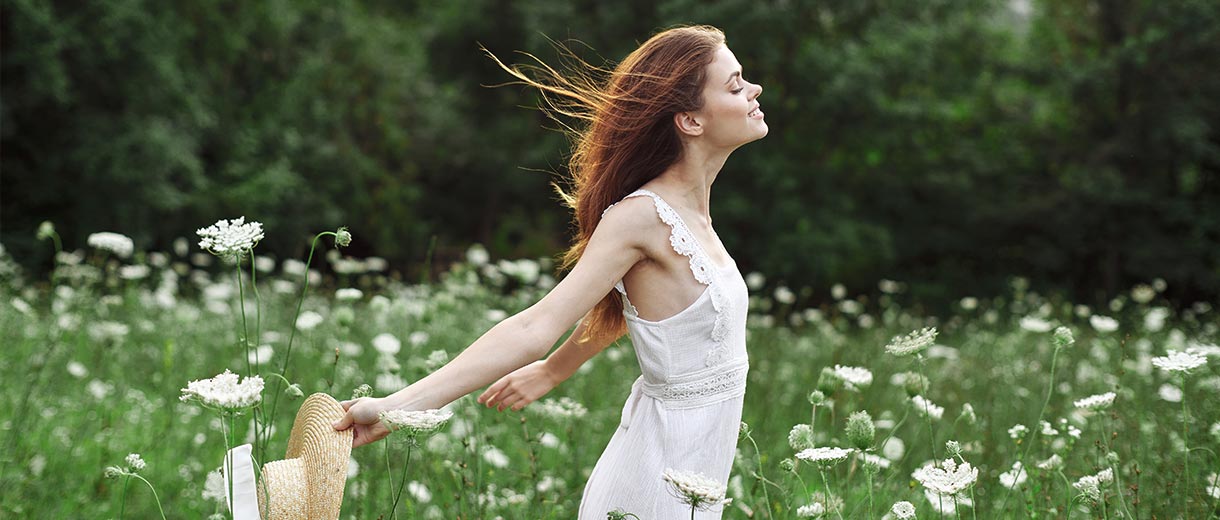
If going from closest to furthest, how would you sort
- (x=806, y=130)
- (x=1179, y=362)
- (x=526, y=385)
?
(x=1179, y=362), (x=526, y=385), (x=806, y=130)

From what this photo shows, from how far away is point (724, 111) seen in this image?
7.21 feet

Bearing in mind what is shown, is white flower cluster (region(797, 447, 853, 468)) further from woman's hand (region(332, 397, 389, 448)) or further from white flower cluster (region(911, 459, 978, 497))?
woman's hand (region(332, 397, 389, 448))

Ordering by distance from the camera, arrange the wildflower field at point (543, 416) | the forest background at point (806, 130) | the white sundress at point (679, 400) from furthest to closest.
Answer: the forest background at point (806, 130) → the wildflower field at point (543, 416) → the white sundress at point (679, 400)

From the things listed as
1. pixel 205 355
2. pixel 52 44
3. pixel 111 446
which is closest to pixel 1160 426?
pixel 111 446

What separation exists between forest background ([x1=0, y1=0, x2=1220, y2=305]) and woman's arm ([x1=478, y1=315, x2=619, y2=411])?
12.5 meters

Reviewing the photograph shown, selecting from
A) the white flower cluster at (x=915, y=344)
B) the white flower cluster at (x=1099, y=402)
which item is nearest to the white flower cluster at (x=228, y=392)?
the white flower cluster at (x=915, y=344)

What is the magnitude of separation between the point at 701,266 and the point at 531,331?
40 cm

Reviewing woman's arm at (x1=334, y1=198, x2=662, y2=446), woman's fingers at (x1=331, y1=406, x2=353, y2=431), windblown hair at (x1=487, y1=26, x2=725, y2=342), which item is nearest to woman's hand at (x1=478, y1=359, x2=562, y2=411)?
windblown hair at (x1=487, y1=26, x2=725, y2=342)

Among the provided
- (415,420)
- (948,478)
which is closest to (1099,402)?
(948,478)

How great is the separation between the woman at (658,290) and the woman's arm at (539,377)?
15mm

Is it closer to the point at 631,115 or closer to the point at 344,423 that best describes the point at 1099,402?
the point at 631,115

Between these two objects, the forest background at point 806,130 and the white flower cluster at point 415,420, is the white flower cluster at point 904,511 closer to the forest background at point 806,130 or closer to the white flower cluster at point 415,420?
the white flower cluster at point 415,420

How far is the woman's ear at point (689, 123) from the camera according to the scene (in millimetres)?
2205

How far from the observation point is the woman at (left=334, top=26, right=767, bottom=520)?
1941 mm
